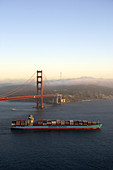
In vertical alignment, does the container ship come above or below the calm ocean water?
above

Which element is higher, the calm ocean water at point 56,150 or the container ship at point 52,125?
the container ship at point 52,125

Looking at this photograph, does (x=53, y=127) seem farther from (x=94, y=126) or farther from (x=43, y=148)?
(x=43, y=148)

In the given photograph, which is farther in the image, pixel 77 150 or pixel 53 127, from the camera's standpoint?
pixel 53 127

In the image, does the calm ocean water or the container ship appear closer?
the calm ocean water

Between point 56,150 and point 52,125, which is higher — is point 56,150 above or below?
below

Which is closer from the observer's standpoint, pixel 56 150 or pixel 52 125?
pixel 56 150

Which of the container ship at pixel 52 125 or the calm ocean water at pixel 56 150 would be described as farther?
the container ship at pixel 52 125

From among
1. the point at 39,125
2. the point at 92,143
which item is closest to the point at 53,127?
the point at 39,125

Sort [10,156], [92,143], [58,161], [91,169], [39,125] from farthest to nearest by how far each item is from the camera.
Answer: [39,125]
[92,143]
[10,156]
[58,161]
[91,169]

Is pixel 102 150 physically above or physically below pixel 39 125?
below

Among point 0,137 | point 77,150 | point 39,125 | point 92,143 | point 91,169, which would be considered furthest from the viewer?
point 39,125
